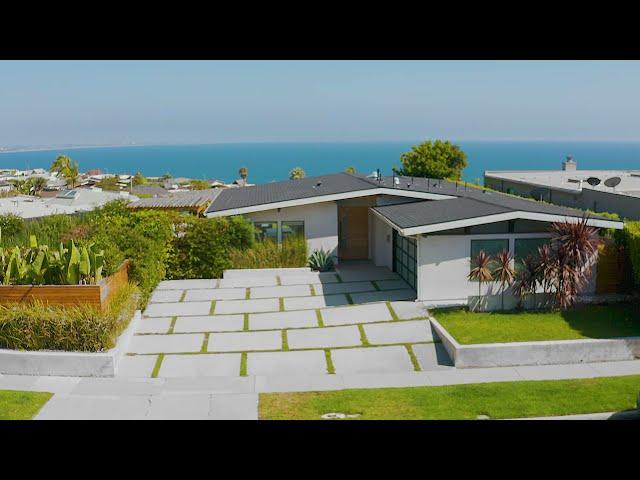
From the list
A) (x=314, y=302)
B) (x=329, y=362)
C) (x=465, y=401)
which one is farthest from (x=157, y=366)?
(x=465, y=401)

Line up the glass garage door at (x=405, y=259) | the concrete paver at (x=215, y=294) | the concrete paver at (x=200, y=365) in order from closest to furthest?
1. the concrete paver at (x=200, y=365)
2. the concrete paver at (x=215, y=294)
3. the glass garage door at (x=405, y=259)

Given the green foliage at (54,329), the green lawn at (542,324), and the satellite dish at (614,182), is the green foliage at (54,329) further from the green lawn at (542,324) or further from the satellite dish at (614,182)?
the satellite dish at (614,182)

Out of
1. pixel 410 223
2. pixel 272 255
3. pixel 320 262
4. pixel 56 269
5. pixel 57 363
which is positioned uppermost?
pixel 410 223

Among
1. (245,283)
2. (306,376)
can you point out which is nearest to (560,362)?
(306,376)

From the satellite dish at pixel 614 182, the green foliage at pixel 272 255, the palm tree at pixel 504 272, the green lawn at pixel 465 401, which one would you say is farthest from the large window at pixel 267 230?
the satellite dish at pixel 614 182

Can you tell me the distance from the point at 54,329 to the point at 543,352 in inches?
378

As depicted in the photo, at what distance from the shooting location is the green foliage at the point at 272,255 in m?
19.5

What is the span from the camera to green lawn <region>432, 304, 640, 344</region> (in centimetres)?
1331

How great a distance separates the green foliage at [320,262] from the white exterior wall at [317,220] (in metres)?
0.58

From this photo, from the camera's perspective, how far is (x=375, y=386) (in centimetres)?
1152

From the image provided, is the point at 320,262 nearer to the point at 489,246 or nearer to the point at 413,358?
the point at 489,246

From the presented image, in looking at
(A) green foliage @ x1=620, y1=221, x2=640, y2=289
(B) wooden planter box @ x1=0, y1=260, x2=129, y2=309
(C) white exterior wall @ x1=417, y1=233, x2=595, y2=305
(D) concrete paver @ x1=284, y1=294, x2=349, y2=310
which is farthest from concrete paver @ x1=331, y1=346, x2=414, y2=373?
(A) green foliage @ x1=620, y1=221, x2=640, y2=289

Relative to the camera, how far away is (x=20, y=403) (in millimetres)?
10281

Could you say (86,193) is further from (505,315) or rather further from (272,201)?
(505,315)
